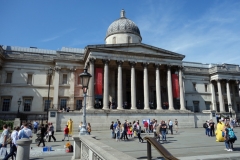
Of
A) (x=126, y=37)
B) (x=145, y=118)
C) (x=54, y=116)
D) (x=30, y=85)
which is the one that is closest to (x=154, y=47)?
(x=126, y=37)

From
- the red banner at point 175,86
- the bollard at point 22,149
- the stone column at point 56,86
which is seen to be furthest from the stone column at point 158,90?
the bollard at point 22,149

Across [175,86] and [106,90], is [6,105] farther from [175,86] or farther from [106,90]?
[175,86]

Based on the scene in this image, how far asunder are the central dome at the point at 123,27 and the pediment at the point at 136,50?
23.3ft

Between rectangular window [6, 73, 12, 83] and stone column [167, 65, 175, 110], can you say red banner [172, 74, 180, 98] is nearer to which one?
stone column [167, 65, 175, 110]

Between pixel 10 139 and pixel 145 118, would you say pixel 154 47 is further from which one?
pixel 10 139

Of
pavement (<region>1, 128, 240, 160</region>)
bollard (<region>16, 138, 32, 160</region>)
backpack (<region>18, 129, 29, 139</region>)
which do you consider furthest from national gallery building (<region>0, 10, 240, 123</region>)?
bollard (<region>16, 138, 32, 160</region>)

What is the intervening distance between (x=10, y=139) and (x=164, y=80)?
29661 mm

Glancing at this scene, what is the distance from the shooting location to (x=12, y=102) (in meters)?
30.6

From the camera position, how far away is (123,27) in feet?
119

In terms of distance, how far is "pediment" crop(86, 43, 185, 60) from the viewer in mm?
28372

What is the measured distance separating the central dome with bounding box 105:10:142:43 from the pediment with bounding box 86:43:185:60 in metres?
7.11

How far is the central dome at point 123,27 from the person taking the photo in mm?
36312

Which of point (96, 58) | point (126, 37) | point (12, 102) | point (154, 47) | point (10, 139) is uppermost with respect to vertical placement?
point (126, 37)

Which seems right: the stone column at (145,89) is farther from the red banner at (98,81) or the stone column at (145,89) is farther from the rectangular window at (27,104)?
the rectangular window at (27,104)
